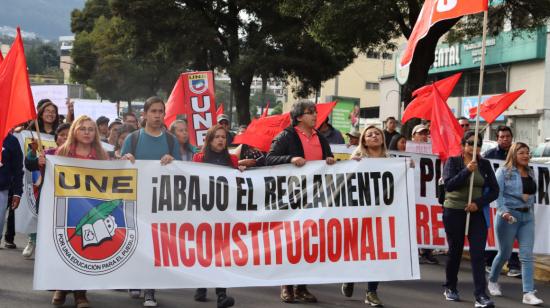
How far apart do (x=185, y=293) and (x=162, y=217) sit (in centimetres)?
125

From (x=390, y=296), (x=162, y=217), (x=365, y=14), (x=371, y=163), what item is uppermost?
(x=365, y=14)

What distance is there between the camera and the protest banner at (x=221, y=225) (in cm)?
658

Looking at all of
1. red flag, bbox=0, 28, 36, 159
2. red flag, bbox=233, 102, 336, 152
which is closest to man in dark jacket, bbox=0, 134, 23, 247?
red flag, bbox=0, 28, 36, 159

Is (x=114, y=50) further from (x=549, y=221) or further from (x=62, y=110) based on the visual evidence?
(x=549, y=221)

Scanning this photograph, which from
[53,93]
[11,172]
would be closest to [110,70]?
[53,93]

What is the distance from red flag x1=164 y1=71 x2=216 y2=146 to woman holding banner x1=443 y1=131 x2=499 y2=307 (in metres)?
6.38

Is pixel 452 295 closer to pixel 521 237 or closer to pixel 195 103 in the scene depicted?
pixel 521 237

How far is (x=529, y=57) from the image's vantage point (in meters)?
37.2

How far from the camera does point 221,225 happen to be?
6.97 meters

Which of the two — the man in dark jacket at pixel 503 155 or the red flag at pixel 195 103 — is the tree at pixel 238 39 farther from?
the man in dark jacket at pixel 503 155

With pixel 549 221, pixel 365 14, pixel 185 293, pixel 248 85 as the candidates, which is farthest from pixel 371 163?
pixel 248 85

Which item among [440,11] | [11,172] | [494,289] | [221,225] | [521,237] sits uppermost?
[440,11]

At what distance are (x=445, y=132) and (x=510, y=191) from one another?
35.3 inches

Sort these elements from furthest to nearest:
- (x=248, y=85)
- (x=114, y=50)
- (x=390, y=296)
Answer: (x=114, y=50), (x=248, y=85), (x=390, y=296)
